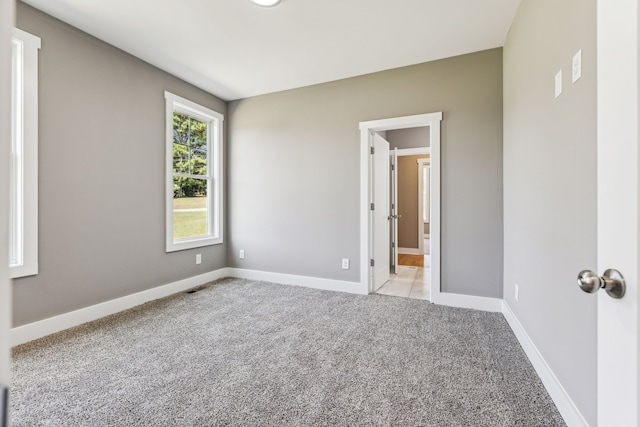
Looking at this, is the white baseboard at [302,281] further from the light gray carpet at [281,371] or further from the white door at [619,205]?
the white door at [619,205]

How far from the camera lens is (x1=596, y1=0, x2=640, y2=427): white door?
0.60m

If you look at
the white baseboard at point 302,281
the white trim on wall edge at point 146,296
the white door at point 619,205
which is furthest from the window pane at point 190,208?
the white door at point 619,205

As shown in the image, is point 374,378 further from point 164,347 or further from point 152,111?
point 152,111

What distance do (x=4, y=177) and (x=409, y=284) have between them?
4082mm

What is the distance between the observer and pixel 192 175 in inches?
152

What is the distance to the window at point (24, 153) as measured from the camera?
2248mm

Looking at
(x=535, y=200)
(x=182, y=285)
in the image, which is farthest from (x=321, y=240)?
(x=535, y=200)

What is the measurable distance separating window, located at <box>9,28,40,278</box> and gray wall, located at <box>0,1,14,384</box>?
8.56 feet

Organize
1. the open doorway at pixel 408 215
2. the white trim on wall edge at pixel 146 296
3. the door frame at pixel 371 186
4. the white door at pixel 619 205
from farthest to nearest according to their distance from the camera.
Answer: the open doorway at pixel 408 215 → the door frame at pixel 371 186 → the white trim on wall edge at pixel 146 296 → the white door at pixel 619 205

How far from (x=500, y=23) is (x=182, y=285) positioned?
4.13 meters

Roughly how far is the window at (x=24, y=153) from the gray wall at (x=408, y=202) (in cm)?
591

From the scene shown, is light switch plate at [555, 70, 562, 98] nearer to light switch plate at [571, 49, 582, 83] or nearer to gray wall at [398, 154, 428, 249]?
light switch plate at [571, 49, 582, 83]

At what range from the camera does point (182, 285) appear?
3637 millimetres

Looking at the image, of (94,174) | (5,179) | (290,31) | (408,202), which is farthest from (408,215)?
(5,179)
